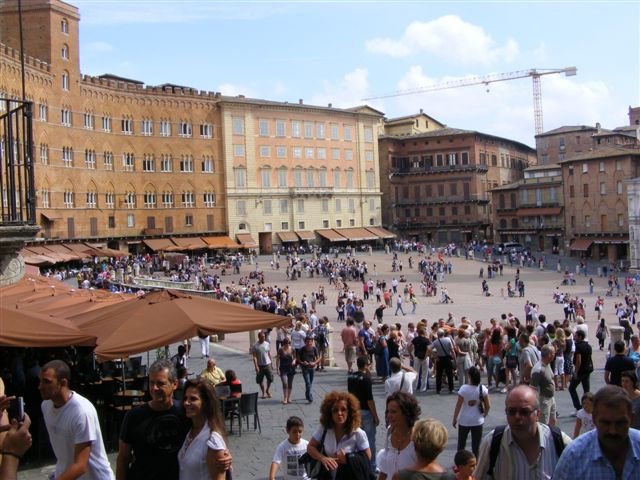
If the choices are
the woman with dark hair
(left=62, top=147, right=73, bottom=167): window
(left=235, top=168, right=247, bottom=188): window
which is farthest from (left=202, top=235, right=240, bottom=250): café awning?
the woman with dark hair

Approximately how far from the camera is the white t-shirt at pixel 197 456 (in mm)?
4219

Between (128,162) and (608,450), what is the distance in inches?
2413

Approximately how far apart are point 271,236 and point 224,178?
22.7 feet

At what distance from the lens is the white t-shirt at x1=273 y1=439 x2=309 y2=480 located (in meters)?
6.02

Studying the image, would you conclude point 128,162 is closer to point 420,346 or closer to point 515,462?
point 420,346

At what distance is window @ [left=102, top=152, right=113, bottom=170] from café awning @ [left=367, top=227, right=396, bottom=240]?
26.4 m

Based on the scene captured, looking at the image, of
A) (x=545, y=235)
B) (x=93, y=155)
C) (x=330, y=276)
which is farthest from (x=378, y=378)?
(x=545, y=235)

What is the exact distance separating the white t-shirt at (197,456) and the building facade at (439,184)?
7770cm

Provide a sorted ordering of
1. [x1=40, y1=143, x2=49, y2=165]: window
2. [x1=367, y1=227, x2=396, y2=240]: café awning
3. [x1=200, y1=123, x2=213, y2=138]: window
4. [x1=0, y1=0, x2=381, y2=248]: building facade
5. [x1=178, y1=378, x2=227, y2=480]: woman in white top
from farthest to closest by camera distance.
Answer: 1. [x1=367, y1=227, x2=396, y2=240]: café awning
2. [x1=200, y1=123, x2=213, y2=138]: window
3. [x1=0, y1=0, x2=381, y2=248]: building facade
4. [x1=40, y1=143, x2=49, y2=165]: window
5. [x1=178, y1=378, x2=227, y2=480]: woman in white top

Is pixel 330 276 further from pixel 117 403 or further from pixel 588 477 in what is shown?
pixel 588 477

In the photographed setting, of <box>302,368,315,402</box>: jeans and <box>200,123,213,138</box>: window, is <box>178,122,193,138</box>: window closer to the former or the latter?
<box>200,123,213,138</box>: window

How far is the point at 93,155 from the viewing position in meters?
59.0

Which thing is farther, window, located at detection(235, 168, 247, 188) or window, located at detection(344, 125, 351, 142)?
window, located at detection(344, 125, 351, 142)

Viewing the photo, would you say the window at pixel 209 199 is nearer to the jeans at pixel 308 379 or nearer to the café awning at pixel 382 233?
the café awning at pixel 382 233
